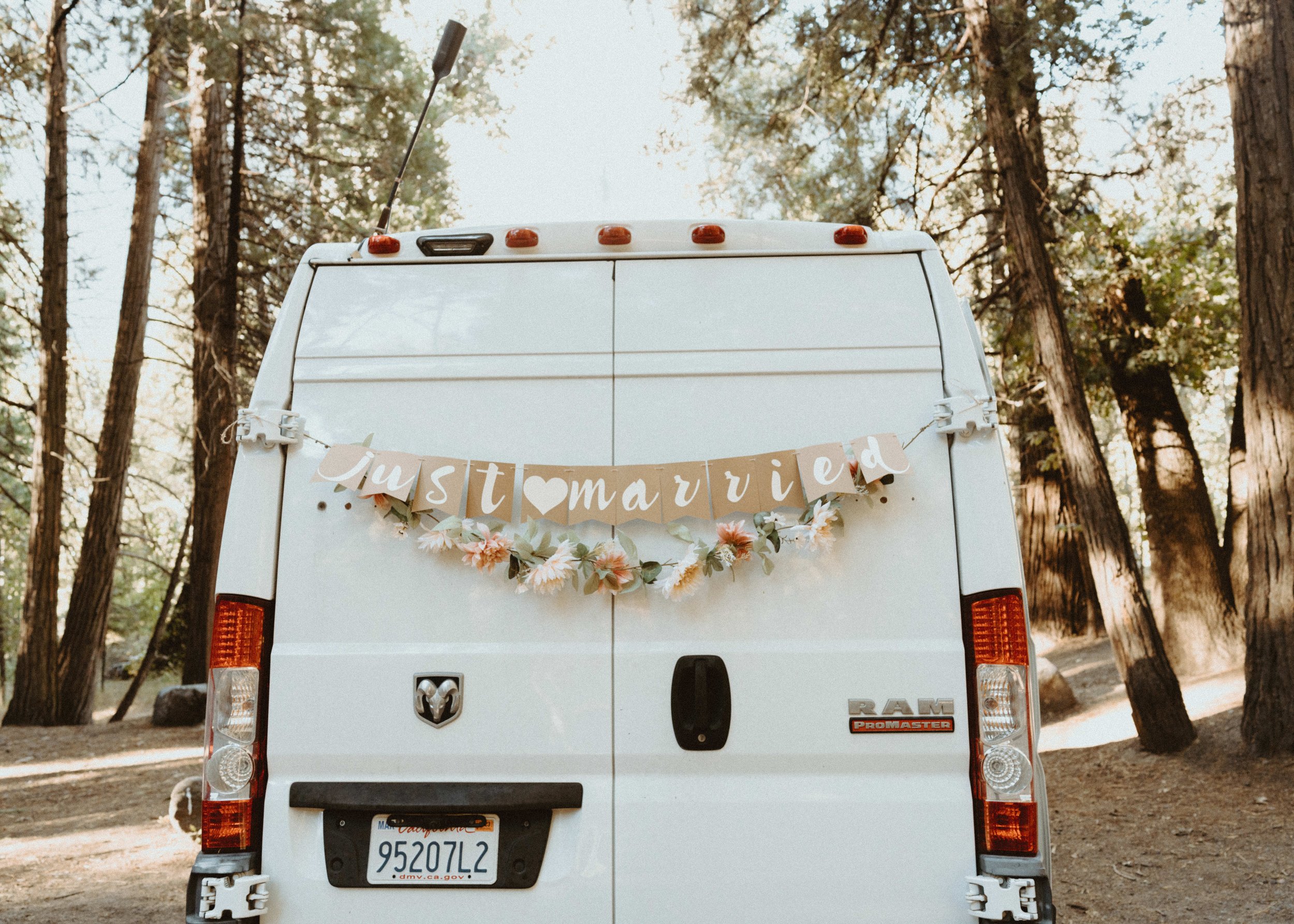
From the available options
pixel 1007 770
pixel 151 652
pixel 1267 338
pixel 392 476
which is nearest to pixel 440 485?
pixel 392 476

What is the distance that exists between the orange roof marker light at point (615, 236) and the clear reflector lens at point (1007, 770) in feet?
5.70

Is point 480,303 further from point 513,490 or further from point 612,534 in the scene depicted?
point 612,534

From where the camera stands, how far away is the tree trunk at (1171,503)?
1018cm

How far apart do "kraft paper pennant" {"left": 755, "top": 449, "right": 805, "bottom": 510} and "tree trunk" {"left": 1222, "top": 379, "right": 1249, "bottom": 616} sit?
326 inches

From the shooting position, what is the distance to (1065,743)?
927 cm

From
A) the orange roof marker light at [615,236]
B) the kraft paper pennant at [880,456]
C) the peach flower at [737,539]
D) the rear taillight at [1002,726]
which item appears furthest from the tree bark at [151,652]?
the rear taillight at [1002,726]

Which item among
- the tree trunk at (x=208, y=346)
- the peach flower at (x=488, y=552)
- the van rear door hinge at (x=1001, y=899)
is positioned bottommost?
the van rear door hinge at (x=1001, y=899)

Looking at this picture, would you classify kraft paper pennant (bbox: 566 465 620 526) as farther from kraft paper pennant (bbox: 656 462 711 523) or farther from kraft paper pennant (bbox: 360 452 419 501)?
kraft paper pennant (bbox: 360 452 419 501)

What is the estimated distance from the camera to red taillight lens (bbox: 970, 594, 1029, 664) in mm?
2721

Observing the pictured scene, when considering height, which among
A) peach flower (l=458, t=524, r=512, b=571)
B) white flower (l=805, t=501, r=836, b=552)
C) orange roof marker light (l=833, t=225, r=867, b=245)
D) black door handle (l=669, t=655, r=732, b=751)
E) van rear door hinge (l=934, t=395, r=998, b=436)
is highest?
orange roof marker light (l=833, t=225, r=867, b=245)

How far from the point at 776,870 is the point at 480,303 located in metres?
1.76

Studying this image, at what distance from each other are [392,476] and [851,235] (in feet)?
4.83

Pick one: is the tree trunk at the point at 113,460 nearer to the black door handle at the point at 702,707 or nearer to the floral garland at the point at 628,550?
the floral garland at the point at 628,550

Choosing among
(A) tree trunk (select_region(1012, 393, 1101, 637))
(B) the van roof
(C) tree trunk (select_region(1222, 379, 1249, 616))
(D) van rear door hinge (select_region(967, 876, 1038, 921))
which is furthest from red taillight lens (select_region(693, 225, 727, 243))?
(A) tree trunk (select_region(1012, 393, 1101, 637))
